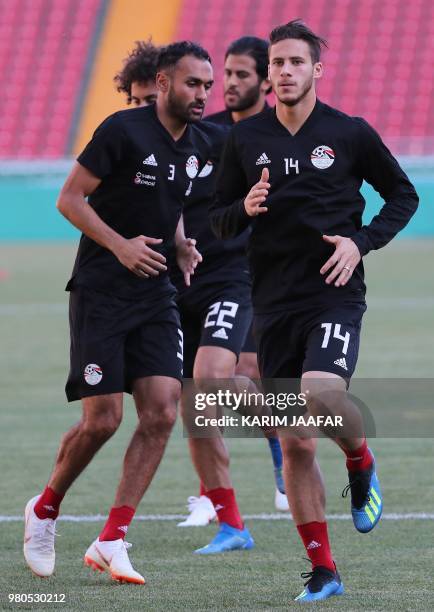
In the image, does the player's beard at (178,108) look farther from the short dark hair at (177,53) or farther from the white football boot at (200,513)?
the white football boot at (200,513)

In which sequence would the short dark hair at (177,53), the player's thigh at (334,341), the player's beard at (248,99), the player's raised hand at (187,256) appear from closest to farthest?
1. the player's thigh at (334,341)
2. the short dark hair at (177,53)
3. the player's raised hand at (187,256)
4. the player's beard at (248,99)

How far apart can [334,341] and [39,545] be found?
59.1 inches

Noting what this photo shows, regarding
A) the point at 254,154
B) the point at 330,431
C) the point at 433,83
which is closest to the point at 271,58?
the point at 254,154

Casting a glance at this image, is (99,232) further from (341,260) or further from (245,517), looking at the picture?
(245,517)

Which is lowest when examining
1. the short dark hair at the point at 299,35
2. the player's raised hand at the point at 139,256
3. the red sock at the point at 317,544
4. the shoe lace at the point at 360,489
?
the red sock at the point at 317,544

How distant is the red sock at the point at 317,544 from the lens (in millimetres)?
4930

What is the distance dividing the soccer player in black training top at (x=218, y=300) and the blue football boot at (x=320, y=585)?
1.21m

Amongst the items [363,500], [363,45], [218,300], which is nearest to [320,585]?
[363,500]

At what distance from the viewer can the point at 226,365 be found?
6.55m

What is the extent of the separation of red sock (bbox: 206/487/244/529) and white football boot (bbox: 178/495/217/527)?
288mm

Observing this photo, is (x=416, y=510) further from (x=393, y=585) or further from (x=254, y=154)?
(x=254, y=154)

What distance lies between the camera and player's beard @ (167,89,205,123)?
5535mm

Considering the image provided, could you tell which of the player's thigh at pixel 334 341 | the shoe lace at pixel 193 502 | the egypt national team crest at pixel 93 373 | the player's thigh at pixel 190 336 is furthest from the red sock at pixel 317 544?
the player's thigh at pixel 190 336

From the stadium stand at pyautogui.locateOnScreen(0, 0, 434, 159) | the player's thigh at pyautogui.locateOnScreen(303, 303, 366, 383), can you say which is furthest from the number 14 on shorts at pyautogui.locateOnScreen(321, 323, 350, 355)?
the stadium stand at pyautogui.locateOnScreen(0, 0, 434, 159)
